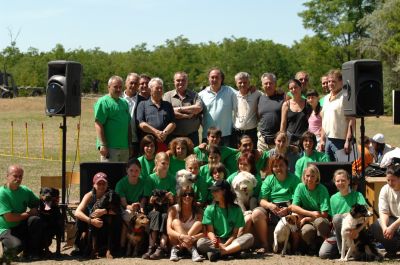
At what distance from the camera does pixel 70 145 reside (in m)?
23.5

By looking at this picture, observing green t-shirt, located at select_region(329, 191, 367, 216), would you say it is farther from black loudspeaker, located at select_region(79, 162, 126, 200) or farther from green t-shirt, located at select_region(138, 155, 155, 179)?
black loudspeaker, located at select_region(79, 162, 126, 200)

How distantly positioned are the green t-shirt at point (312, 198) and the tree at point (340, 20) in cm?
4979

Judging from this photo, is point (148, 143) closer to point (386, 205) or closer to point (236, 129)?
point (236, 129)

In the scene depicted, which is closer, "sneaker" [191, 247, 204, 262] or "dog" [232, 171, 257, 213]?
"sneaker" [191, 247, 204, 262]

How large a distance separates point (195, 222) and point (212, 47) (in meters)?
69.0

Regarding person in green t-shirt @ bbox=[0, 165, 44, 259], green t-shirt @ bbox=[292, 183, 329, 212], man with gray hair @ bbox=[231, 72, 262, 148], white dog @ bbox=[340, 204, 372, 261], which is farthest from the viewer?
man with gray hair @ bbox=[231, 72, 262, 148]

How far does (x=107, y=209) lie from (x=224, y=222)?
3.80 feet

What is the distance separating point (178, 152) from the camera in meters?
8.59

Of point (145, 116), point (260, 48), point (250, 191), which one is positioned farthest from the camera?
point (260, 48)

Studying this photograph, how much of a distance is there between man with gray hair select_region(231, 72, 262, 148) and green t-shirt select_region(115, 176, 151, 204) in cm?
184

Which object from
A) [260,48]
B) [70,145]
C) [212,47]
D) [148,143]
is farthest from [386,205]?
[212,47]

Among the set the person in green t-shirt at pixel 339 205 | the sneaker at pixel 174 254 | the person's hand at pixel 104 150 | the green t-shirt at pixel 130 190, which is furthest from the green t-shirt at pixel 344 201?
the person's hand at pixel 104 150

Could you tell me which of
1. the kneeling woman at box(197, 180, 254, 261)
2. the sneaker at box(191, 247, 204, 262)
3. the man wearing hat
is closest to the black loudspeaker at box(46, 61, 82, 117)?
the kneeling woman at box(197, 180, 254, 261)

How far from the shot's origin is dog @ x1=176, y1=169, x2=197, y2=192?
7920 mm
